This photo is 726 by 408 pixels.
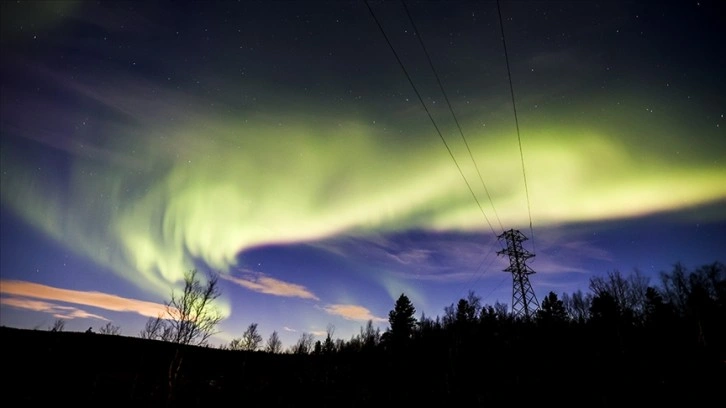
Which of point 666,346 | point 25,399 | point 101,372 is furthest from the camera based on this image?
point 101,372

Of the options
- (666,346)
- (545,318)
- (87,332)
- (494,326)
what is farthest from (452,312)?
(87,332)

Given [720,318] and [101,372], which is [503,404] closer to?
[101,372]

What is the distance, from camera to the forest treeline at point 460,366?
2364 cm

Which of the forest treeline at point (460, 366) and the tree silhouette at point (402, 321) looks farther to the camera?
the tree silhouette at point (402, 321)

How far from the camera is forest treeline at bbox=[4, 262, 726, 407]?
23.6 metres

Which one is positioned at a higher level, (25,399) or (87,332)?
(87,332)

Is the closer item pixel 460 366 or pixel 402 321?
pixel 460 366

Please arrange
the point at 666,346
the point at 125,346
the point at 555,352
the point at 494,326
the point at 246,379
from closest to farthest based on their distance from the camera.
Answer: the point at 666,346 → the point at 555,352 → the point at 246,379 → the point at 125,346 → the point at 494,326

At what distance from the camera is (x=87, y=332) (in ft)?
192

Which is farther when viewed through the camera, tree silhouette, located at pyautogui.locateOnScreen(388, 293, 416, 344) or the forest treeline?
tree silhouette, located at pyautogui.locateOnScreen(388, 293, 416, 344)

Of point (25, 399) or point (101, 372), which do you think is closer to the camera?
point (25, 399)

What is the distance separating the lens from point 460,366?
4081 centimetres

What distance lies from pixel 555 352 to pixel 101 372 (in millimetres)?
61000

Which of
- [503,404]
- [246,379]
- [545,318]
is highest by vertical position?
[545,318]
